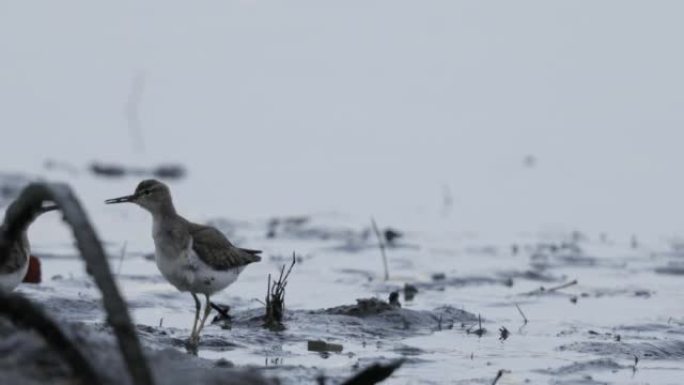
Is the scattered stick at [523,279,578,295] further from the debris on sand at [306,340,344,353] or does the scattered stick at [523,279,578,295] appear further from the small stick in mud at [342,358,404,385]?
the small stick in mud at [342,358,404,385]

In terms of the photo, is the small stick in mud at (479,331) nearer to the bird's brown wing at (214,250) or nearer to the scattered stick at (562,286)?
the bird's brown wing at (214,250)

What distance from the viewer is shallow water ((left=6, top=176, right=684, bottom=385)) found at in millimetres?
8914

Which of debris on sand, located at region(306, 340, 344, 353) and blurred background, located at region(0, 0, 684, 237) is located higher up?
blurred background, located at region(0, 0, 684, 237)

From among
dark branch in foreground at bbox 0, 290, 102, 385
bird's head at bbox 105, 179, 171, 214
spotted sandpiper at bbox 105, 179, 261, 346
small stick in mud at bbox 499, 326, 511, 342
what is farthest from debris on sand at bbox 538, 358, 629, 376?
dark branch in foreground at bbox 0, 290, 102, 385

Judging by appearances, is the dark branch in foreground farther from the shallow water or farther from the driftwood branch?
the shallow water

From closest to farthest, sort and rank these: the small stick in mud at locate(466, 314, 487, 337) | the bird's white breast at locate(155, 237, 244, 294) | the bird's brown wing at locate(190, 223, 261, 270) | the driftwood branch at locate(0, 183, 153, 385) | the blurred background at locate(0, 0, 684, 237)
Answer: the driftwood branch at locate(0, 183, 153, 385)
the bird's white breast at locate(155, 237, 244, 294)
the bird's brown wing at locate(190, 223, 261, 270)
the small stick in mud at locate(466, 314, 487, 337)
the blurred background at locate(0, 0, 684, 237)

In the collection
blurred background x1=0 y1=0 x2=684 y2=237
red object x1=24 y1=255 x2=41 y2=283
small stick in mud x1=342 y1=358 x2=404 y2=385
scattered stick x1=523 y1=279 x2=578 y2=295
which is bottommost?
small stick in mud x1=342 y1=358 x2=404 y2=385

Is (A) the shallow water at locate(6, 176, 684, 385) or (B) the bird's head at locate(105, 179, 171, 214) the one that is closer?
(A) the shallow water at locate(6, 176, 684, 385)

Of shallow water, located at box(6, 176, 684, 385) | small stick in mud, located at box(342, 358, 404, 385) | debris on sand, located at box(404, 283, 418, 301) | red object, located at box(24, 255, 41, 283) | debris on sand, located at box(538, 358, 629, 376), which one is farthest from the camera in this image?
debris on sand, located at box(404, 283, 418, 301)

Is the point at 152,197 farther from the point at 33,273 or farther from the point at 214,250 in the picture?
the point at 33,273

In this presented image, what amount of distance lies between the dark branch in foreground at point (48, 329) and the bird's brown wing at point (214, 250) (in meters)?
6.69

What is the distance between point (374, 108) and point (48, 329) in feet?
80.5

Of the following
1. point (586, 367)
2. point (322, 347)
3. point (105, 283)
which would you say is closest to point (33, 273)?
point (322, 347)

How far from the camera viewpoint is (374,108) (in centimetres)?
2783
